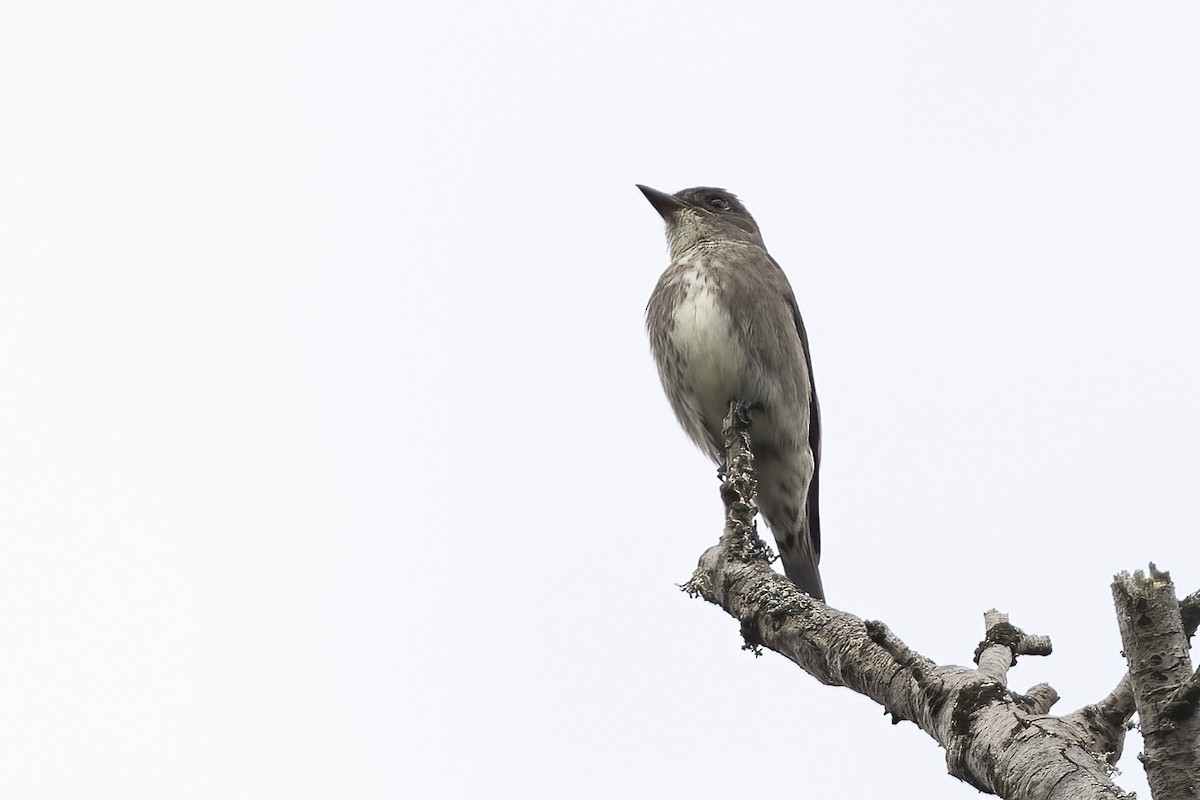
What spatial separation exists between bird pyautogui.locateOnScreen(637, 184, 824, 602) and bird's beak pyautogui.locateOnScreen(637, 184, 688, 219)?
95 cm

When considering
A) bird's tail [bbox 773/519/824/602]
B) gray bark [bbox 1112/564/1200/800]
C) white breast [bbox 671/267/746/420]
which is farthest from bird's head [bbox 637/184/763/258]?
gray bark [bbox 1112/564/1200/800]

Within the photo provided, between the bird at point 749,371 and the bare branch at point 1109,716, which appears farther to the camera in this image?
the bird at point 749,371

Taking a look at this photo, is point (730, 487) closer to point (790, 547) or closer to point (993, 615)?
point (993, 615)

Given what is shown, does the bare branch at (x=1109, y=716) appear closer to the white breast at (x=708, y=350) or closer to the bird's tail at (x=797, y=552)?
the white breast at (x=708, y=350)

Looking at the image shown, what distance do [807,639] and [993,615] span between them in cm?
61

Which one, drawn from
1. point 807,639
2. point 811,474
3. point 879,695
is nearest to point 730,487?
point 807,639

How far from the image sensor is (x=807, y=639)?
4.49 metres

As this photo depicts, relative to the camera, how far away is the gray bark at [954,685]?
3.14m

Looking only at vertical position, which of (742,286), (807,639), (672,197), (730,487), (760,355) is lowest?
(807,639)

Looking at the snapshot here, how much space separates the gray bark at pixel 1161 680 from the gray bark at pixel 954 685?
0.04m

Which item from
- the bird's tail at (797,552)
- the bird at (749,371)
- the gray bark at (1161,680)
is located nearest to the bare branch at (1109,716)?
the gray bark at (1161,680)

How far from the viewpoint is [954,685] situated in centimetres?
371

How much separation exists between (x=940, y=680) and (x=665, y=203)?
6.19 metres

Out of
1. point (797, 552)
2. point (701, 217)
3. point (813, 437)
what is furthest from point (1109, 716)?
point (701, 217)
